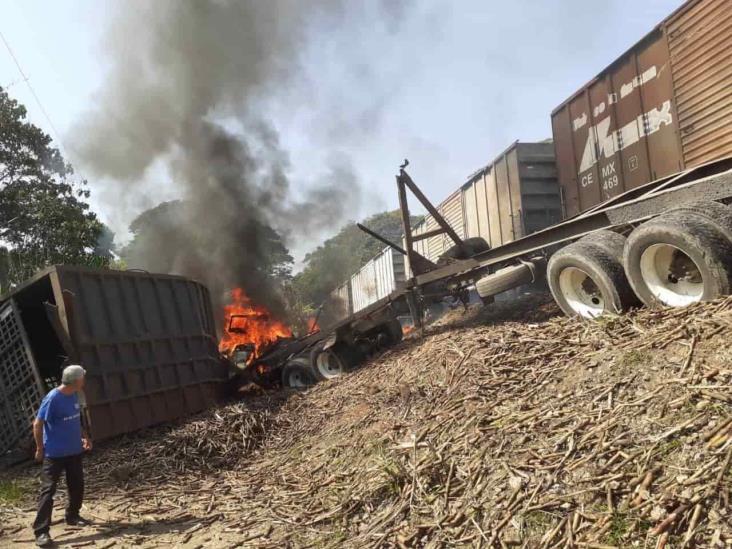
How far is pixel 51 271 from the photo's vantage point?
7242mm

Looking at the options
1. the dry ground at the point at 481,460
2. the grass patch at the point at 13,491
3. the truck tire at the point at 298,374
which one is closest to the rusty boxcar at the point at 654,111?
the dry ground at the point at 481,460

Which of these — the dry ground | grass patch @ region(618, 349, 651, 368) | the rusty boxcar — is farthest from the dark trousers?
the rusty boxcar

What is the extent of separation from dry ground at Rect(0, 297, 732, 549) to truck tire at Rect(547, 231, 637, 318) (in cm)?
29

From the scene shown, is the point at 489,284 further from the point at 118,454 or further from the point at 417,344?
the point at 118,454

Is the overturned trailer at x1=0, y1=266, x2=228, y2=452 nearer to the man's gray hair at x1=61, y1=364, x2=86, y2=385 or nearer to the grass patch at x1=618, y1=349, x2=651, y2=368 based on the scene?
the man's gray hair at x1=61, y1=364, x2=86, y2=385

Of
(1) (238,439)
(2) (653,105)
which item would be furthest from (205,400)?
(2) (653,105)

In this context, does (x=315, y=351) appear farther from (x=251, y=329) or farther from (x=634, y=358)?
(x=634, y=358)

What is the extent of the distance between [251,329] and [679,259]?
9.98 metres

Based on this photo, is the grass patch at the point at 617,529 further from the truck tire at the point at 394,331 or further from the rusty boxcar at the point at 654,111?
the truck tire at the point at 394,331

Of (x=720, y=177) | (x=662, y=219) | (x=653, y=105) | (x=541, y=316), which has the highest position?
(x=653, y=105)

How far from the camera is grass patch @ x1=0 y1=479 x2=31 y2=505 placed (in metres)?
5.88

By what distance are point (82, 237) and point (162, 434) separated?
15357mm

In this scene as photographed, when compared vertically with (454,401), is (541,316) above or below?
above

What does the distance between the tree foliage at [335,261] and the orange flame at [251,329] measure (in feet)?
31.7
